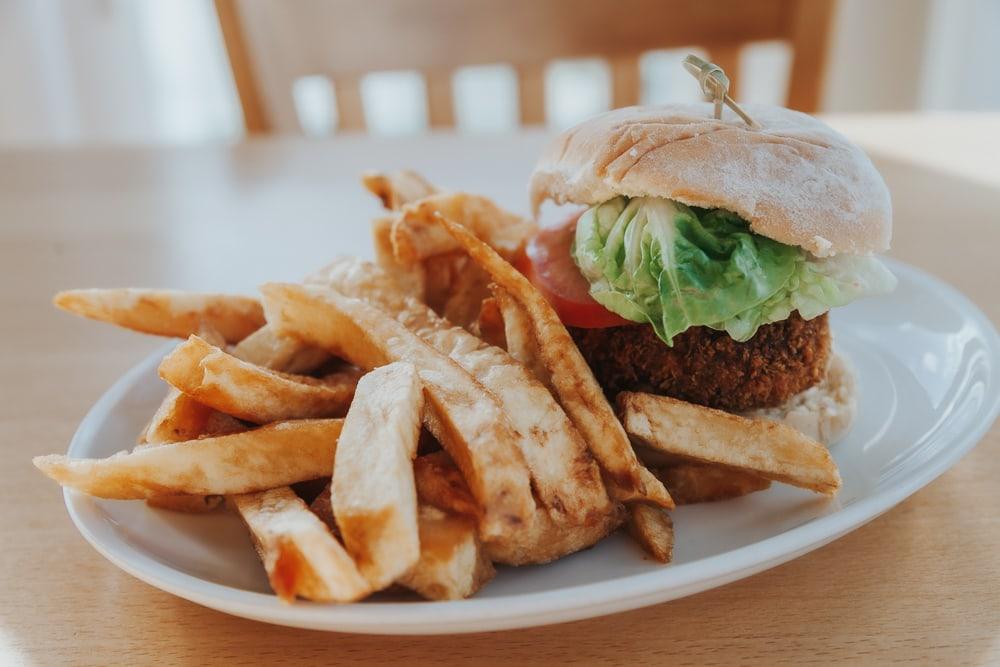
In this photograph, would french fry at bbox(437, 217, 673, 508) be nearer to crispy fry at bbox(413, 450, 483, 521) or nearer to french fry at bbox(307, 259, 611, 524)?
french fry at bbox(307, 259, 611, 524)

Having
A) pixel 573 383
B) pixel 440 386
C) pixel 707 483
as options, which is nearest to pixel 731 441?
pixel 707 483

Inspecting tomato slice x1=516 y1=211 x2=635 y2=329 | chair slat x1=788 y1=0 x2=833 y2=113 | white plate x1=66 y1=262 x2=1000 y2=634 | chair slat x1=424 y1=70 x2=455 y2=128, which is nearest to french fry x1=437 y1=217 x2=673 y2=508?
white plate x1=66 y1=262 x2=1000 y2=634

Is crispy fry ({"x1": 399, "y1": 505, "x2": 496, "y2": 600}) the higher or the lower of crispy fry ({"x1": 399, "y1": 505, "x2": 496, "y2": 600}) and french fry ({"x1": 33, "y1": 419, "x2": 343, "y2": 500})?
the lower

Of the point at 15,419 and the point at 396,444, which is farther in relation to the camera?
the point at 15,419

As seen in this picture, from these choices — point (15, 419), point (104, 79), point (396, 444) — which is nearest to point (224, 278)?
point (15, 419)

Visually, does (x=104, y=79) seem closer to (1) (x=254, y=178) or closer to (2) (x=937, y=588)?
(1) (x=254, y=178)

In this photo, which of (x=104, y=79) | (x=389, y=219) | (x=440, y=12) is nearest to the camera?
(x=389, y=219)
